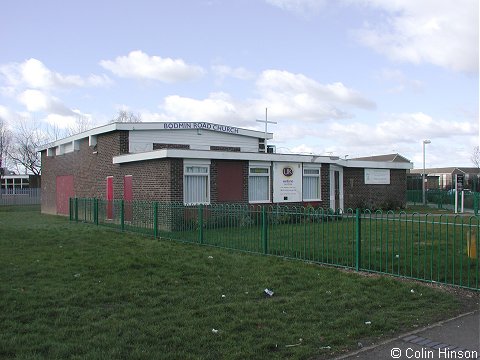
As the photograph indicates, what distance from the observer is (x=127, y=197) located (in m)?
20.8

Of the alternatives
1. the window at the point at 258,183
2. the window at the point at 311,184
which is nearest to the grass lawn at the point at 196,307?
the window at the point at 258,183

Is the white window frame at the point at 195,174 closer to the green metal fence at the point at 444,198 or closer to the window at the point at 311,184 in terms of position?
the window at the point at 311,184

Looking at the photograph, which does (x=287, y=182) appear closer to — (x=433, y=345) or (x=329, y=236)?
(x=329, y=236)

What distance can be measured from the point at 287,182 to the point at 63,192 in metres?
14.1

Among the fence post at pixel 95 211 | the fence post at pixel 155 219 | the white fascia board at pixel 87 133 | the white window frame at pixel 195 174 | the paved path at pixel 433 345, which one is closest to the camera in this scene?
A: the paved path at pixel 433 345

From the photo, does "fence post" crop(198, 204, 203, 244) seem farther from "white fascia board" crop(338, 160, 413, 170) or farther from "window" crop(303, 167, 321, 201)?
"white fascia board" crop(338, 160, 413, 170)

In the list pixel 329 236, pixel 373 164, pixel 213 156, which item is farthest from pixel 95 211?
pixel 373 164

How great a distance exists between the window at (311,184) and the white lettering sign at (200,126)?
4.61 meters

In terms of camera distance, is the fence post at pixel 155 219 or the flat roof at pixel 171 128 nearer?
Answer: the fence post at pixel 155 219

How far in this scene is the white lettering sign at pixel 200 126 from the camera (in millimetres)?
22469

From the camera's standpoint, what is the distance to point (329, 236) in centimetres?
1173

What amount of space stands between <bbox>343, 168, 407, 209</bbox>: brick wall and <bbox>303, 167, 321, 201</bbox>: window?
267 centimetres

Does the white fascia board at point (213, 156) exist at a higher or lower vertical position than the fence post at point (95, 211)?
higher

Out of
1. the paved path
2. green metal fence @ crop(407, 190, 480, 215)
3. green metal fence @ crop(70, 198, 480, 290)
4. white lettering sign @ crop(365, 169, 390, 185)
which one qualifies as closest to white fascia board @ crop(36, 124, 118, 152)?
green metal fence @ crop(70, 198, 480, 290)
